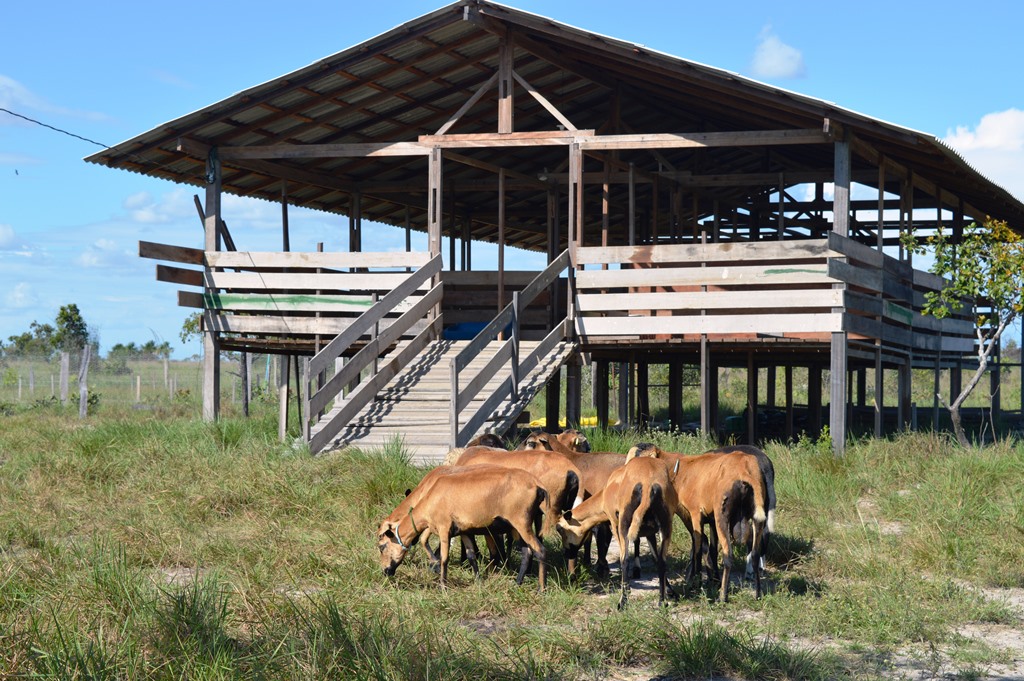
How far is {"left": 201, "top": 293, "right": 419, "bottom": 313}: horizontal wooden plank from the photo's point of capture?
18.4 metres

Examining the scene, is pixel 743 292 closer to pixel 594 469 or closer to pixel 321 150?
pixel 321 150

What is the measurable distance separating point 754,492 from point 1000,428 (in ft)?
59.8

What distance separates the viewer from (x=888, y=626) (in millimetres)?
7688

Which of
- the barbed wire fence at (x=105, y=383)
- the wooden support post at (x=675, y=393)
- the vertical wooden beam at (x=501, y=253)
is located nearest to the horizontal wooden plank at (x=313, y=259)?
the vertical wooden beam at (x=501, y=253)

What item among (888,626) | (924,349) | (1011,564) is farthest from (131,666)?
(924,349)

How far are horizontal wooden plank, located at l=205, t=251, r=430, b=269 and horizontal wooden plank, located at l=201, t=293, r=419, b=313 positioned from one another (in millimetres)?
488

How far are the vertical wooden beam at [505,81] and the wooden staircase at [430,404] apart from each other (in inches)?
137

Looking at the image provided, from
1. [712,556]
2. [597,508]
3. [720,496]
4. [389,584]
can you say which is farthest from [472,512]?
[712,556]

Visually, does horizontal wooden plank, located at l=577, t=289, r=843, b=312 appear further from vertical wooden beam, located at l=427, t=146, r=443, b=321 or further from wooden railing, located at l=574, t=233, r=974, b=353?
vertical wooden beam, located at l=427, t=146, r=443, b=321

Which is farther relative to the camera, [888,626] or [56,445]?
[56,445]

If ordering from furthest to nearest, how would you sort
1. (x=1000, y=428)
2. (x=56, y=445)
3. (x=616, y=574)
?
(x=1000, y=428) < (x=56, y=445) < (x=616, y=574)

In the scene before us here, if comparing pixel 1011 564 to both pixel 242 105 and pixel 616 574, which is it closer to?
pixel 616 574

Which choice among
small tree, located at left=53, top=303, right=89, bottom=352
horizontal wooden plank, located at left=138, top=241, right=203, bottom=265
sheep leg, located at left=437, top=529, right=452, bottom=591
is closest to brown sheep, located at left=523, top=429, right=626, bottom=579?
sheep leg, located at left=437, top=529, right=452, bottom=591

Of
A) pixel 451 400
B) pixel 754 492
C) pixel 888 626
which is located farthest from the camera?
pixel 451 400
